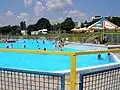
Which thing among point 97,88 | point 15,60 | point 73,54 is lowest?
point 15,60

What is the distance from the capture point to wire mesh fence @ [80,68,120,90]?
3553mm

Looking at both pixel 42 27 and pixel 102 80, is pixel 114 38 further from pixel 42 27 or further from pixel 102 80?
pixel 42 27

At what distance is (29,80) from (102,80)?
113 centimetres

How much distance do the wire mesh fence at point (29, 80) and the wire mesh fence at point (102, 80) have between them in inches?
13.7

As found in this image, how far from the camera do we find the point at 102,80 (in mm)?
3814

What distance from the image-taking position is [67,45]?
1378 inches

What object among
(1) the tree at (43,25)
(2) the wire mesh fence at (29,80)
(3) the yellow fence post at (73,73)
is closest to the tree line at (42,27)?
(1) the tree at (43,25)

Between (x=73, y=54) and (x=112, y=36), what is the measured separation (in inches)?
1159

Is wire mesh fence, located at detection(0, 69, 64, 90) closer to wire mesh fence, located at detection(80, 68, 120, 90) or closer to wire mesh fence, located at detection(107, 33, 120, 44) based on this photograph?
wire mesh fence, located at detection(80, 68, 120, 90)

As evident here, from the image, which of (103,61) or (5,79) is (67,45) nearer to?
(103,61)

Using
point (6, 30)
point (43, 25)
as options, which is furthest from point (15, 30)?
point (43, 25)

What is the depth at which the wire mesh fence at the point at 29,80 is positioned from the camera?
3584 mm

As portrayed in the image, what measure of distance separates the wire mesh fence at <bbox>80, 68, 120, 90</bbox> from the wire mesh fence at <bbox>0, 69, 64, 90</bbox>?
13.7 inches

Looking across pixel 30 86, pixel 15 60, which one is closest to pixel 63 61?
pixel 15 60
